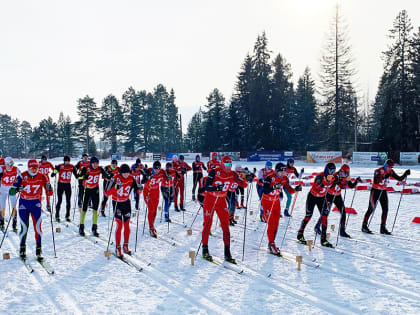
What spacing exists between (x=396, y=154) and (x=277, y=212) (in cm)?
3245

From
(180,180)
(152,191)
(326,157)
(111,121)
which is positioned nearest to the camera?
(152,191)

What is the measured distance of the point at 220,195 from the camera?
7.30 metres

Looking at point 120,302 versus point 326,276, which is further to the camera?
point 326,276

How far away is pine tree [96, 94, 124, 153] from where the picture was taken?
7819 cm

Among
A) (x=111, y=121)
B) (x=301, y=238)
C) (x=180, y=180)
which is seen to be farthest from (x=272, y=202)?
(x=111, y=121)

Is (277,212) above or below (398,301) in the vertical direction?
above

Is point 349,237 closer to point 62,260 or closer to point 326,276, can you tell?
point 326,276

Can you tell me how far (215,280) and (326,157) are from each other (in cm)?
3377

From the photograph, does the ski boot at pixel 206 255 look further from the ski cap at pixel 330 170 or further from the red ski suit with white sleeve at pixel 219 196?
the ski cap at pixel 330 170

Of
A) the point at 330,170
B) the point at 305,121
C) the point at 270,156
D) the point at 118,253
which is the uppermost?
the point at 305,121

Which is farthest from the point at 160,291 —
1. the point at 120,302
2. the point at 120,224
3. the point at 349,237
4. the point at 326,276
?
the point at 349,237

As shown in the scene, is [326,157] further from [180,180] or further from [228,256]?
[228,256]

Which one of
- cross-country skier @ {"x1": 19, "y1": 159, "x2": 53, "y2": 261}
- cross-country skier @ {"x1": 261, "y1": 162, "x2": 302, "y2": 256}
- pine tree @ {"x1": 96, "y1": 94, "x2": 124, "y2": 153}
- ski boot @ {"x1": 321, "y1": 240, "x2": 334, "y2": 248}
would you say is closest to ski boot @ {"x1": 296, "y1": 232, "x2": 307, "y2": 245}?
ski boot @ {"x1": 321, "y1": 240, "x2": 334, "y2": 248}

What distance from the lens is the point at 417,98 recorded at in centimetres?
4188
